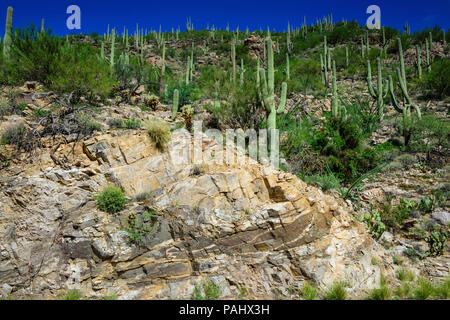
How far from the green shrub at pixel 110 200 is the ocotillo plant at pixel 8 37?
896 centimetres

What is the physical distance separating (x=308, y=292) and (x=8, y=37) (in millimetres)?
14732

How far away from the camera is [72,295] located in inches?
178

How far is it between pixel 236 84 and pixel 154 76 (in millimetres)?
9056

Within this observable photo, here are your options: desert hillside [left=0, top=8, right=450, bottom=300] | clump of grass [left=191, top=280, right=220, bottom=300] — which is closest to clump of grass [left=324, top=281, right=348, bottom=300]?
desert hillside [left=0, top=8, right=450, bottom=300]

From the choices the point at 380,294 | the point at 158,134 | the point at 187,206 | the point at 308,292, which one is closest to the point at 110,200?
the point at 187,206

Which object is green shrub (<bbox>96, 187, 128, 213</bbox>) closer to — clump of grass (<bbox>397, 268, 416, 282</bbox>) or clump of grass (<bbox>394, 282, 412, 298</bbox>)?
clump of grass (<bbox>394, 282, 412, 298</bbox>)

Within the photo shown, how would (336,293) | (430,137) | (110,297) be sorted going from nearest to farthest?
(110,297) < (336,293) < (430,137)

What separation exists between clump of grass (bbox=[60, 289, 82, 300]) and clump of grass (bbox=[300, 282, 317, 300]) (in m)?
4.20

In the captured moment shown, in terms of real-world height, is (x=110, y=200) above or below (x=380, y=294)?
above

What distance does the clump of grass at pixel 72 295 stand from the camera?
4.50 metres

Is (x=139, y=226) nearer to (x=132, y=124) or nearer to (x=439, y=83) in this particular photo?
(x=132, y=124)

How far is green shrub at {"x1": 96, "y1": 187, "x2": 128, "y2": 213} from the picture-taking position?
5.50 meters

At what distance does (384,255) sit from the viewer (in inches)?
245
